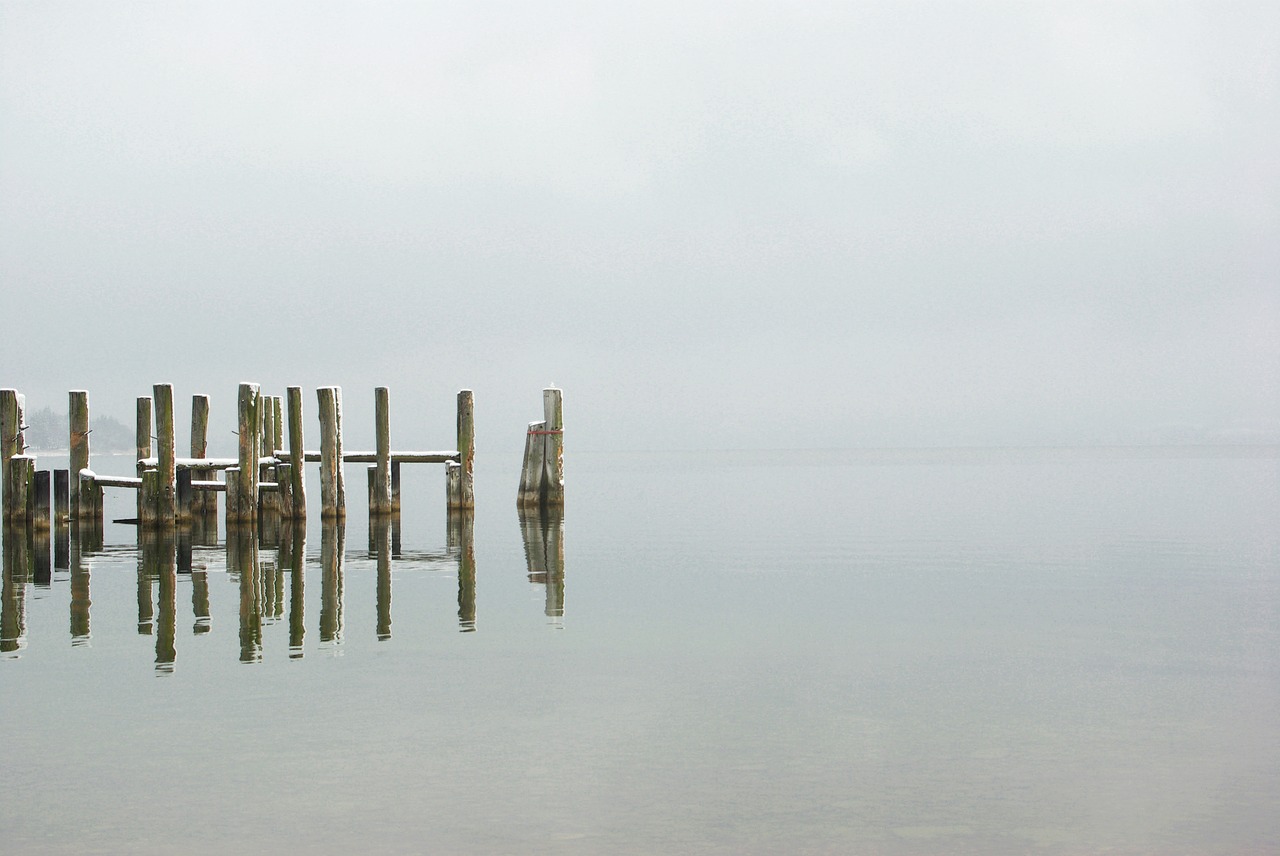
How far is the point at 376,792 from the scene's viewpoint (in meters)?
6.70

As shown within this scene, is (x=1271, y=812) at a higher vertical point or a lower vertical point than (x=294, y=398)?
lower

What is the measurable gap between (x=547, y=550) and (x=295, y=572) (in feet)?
18.1

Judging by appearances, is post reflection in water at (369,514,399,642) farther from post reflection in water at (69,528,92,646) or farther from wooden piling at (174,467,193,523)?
wooden piling at (174,467,193,523)

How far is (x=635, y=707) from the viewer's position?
8.86m

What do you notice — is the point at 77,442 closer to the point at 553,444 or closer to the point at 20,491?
the point at 20,491

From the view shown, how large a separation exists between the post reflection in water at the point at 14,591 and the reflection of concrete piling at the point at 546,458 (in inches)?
407

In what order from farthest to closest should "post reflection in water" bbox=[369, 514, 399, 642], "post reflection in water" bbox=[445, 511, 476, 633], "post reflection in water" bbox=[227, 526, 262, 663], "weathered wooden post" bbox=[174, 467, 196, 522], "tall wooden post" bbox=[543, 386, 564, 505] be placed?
"tall wooden post" bbox=[543, 386, 564, 505] → "weathered wooden post" bbox=[174, 467, 196, 522] → "post reflection in water" bbox=[445, 511, 476, 633] → "post reflection in water" bbox=[369, 514, 399, 642] → "post reflection in water" bbox=[227, 526, 262, 663]

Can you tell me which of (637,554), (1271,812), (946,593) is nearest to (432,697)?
(1271,812)

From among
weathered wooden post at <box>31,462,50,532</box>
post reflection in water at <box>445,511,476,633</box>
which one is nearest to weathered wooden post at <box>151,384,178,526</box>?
weathered wooden post at <box>31,462,50,532</box>

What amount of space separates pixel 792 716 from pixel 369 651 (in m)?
4.31

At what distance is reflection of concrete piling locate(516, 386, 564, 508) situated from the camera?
27719 millimetres

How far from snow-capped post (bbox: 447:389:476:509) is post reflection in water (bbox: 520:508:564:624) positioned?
144 centimetres

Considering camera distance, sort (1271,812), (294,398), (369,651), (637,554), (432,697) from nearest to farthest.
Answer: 1. (1271,812)
2. (432,697)
3. (369,651)
4. (637,554)
5. (294,398)

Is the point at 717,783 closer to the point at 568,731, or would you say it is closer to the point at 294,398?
the point at 568,731
